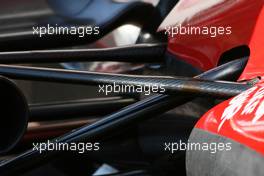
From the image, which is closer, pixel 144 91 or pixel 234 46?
pixel 144 91

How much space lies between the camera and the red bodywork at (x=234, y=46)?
115 cm

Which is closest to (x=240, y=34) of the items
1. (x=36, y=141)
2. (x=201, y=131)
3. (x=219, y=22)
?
(x=219, y=22)

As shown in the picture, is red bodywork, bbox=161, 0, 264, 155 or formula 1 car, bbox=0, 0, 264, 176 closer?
red bodywork, bbox=161, 0, 264, 155

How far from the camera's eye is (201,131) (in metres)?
1.28

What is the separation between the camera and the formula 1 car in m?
1.26

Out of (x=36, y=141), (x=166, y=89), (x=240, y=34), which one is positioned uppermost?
(x=240, y=34)

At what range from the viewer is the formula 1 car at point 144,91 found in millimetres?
1261

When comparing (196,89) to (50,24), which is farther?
(50,24)

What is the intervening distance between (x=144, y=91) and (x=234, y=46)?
0.92 feet

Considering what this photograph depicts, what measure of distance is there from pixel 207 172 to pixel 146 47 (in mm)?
931

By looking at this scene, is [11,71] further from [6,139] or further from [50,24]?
[50,24]

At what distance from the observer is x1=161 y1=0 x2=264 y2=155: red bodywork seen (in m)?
1.15

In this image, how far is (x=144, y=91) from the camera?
1559 mm

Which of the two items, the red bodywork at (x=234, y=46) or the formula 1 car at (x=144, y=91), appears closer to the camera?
the red bodywork at (x=234, y=46)
